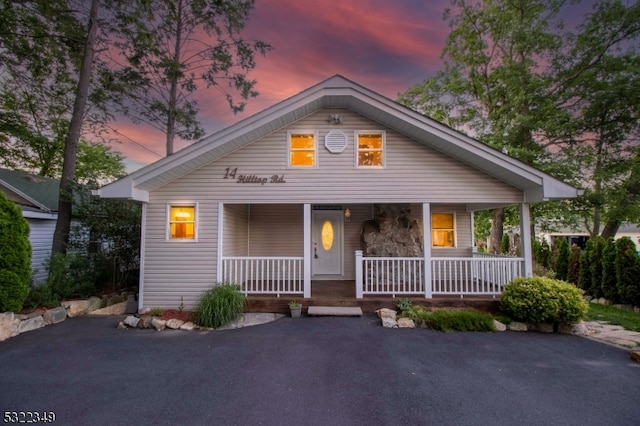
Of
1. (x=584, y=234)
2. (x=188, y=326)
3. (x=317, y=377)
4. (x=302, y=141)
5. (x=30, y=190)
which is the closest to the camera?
(x=317, y=377)

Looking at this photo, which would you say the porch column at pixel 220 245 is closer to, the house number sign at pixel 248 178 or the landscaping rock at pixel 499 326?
the house number sign at pixel 248 178

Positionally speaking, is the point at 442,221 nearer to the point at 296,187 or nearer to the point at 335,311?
the point at 335,311

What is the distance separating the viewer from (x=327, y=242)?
31.2 feet

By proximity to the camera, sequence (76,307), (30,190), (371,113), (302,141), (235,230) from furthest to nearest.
→ (30,190)
(235,230)
(302,141)
(371,113)
(76,307)

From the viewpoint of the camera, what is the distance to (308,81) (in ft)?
39.2

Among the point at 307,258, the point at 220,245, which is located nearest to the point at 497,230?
the point at 307,258

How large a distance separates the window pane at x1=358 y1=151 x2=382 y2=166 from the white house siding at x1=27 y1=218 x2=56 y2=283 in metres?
10.4

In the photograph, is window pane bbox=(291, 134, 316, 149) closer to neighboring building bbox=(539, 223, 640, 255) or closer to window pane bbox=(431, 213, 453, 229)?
window pane bbox=(431, 213, 453, 229)

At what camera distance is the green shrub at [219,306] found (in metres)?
6.09

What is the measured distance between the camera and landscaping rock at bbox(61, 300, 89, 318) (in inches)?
265

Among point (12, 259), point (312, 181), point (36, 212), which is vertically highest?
point (312, 181)

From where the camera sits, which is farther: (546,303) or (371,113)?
(371,113)

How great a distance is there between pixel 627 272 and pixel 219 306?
11110mm

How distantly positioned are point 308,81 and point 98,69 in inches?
302
